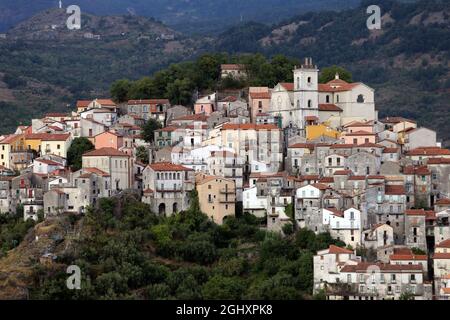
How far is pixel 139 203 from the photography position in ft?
260

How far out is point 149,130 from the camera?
289 ft

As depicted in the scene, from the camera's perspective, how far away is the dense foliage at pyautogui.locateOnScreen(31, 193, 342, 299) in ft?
234

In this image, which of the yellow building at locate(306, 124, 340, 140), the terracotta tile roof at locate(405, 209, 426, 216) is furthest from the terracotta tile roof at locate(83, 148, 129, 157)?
the terracotta tile roof at locate(405, 209, 426, 216)

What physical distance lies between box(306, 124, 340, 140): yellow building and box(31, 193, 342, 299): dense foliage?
25.8 feet

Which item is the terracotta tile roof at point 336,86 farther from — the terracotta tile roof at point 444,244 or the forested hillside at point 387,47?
the forested hillside at point 387,47

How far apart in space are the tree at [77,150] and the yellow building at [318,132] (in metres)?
10.9

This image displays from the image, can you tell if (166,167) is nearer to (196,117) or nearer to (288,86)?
(196,117)

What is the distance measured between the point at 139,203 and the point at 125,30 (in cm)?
11937

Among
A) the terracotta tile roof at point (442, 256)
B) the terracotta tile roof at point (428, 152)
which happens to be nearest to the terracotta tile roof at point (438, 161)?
the terracotta tile roof at point (428, 152)

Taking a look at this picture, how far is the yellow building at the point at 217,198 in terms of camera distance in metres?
78.3

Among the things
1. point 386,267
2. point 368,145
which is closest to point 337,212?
point 386,267
